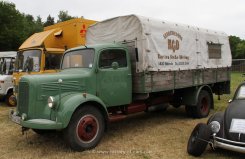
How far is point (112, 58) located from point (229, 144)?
335cm

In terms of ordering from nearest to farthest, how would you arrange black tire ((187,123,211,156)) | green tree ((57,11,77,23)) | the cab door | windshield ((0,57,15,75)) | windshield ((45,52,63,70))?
black tire ((187,123,211,156)), the cab door, windshield ((45,52,63,70)), windshield ((0,57,15,75)), green tree ((57,11,77,23))

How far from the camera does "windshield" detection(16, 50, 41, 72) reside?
1033 centimetres

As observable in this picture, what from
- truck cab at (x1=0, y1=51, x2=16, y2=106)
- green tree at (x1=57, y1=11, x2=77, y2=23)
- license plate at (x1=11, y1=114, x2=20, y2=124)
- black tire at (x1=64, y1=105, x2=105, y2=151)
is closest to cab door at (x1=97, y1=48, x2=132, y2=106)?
black tire at (x1=64, y1=105, x2=105, y2=151)

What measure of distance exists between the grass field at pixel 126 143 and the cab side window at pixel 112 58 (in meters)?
1.76

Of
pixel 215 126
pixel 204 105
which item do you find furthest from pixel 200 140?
pixel 204 105

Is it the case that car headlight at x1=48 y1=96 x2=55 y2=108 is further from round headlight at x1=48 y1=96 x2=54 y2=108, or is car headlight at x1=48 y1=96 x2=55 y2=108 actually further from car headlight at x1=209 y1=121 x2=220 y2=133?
car headlight at x1=209 y1=121 x2=220 y2=133

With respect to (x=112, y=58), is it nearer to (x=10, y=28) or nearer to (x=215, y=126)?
(x=215, y=126)

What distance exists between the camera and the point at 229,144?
17.4ft

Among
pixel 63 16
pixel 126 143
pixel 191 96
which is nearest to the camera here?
pixel 126 143

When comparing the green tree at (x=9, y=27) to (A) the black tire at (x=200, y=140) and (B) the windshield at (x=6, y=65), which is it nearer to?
(B) the windshield at (x=6, y=65)

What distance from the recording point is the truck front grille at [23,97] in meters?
6.24

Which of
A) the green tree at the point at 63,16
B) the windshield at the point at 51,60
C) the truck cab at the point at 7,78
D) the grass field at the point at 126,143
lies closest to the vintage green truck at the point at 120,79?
the grass field at the point at 126,143

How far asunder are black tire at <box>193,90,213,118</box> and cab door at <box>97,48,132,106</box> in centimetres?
275

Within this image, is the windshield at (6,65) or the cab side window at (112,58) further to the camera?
the windshield at (6,65)
